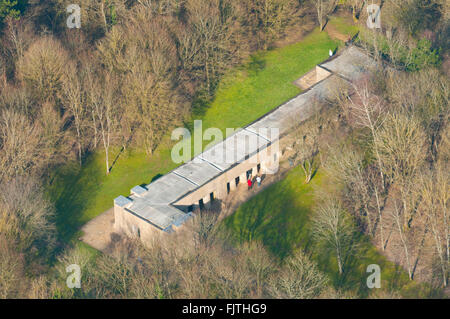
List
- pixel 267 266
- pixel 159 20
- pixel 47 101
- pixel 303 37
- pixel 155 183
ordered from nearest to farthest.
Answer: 1. pixel 267 266
2. pixel 155 183
3. pixel 47 101
4. pixel 159 20
5. pixel 303 37

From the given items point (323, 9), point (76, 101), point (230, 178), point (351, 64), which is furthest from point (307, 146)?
point (323, 9)

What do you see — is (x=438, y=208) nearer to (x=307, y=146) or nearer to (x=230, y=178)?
(x=307, y=146)

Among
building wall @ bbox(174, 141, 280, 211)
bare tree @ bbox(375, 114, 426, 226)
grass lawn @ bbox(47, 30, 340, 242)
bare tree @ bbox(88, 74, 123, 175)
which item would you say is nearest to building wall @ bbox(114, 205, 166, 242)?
grass lawn @ bbox(47, 30, 340, 242)

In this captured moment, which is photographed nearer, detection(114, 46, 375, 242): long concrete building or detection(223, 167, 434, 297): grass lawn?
detection(223, 167, 434, 297): grass lawn

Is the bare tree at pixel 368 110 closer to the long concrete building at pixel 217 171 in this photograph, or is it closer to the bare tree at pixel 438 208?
the long concrete building at pixel 217 171

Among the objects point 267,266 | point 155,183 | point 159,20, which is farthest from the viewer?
point 159,20

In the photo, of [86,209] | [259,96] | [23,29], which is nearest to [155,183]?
[86,209]

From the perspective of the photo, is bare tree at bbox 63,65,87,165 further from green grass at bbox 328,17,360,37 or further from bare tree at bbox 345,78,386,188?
green grass at bbox 328,17,360,37

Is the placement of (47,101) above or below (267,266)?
above

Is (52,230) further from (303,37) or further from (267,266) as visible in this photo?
(303,37)
